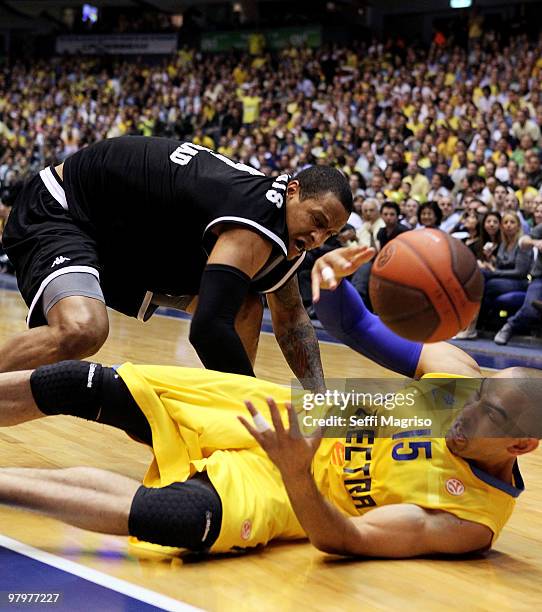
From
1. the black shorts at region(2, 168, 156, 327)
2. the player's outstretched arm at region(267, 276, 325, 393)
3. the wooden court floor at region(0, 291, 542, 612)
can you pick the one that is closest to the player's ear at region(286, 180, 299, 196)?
the player's outstretched arm at region(267, 276, 325, 393)

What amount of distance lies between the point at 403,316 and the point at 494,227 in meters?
6.57

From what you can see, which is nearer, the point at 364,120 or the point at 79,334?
the point at 79,334

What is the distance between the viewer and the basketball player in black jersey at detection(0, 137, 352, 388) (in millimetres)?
3656

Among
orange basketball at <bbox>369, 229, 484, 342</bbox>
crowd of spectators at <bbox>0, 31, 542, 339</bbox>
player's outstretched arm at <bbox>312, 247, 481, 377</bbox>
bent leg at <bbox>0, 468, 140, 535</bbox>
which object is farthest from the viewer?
crowd of spectators at <bbox>0, 31, 542, 339</bbox>

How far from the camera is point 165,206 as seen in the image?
13.1 ft

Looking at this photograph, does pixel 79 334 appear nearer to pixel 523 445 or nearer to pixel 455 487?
pixel 455 487

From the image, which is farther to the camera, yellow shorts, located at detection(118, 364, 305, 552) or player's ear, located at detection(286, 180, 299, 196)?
player's ear, located at detection(286, 180, 299, 196)

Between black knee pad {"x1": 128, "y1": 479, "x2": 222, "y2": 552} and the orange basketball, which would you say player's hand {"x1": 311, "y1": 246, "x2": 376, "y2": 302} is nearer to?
the orange basketball

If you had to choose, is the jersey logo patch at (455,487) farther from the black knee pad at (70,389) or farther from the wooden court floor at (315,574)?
the black knee pad at (70,389)

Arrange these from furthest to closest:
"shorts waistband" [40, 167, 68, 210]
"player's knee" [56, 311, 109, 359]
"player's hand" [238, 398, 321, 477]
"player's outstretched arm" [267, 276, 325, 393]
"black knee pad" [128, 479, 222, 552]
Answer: "player's outstretched arm" [267, 276, 325, 393]
"shorts waistband" [40, 167, 68, 210]
"player's knee" [56, 311, 109, 359]
"black knee pad" [128, 479, 222, 552]
"player's hand" [238, 398, 321, 477]

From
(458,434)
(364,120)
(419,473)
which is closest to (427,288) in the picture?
(458,434)

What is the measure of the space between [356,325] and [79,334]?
1052mm

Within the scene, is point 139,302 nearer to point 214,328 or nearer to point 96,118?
point 214,328

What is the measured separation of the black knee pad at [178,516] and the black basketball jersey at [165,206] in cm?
126
